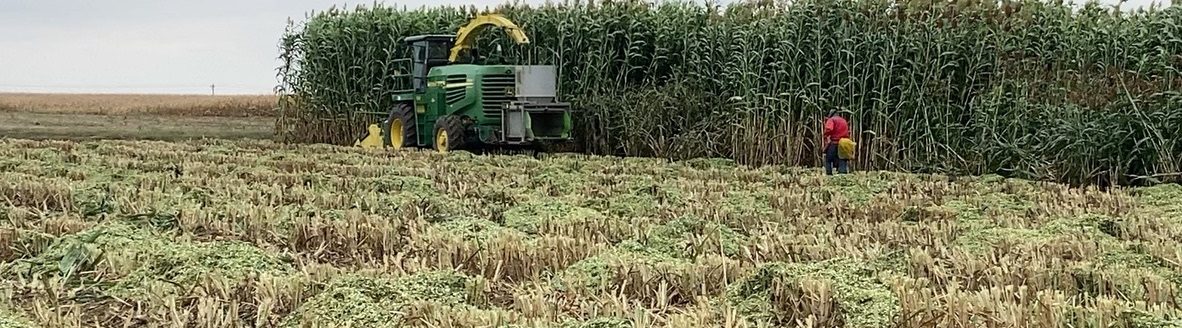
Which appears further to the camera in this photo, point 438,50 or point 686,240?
point 438,50

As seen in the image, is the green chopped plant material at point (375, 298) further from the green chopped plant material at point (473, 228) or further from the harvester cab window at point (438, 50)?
the harvester cab window at point (438, 50)

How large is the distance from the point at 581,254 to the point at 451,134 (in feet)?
29.4

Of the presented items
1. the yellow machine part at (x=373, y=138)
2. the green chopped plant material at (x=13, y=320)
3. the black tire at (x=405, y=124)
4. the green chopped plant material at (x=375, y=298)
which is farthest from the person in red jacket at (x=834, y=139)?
the green chopped plant material at (x=13, y=320)

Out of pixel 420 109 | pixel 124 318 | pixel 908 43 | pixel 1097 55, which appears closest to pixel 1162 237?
pixel 124 318

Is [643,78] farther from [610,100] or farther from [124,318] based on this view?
[124,318]

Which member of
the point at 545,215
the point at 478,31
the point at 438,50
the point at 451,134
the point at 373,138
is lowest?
the point at 373,138

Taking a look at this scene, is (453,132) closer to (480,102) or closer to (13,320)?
(480,102)

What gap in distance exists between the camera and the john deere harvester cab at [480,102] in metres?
13.5

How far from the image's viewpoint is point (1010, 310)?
351 centimetres

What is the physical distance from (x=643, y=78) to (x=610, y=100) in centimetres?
53

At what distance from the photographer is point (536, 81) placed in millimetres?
13656

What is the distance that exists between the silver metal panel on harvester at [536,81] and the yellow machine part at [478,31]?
0.31 metres

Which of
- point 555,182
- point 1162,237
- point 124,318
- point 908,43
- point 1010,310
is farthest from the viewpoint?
point 908,43

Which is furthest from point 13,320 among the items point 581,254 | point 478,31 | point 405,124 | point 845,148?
point 405,124
